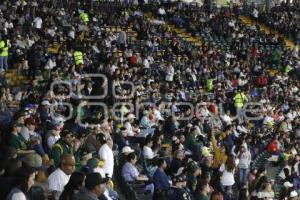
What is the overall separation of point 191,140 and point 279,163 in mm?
3854

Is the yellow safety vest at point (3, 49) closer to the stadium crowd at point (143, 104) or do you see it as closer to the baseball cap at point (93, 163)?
the stadium crowd at point (143, 104)

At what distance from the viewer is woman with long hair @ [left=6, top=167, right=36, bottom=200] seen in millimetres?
6762

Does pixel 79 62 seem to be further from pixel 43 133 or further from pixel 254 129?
pixel 43 133

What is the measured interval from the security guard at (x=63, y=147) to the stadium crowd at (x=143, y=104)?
2cm

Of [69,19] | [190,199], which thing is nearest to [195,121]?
[190,199]

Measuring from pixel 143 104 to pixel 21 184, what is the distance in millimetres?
11481

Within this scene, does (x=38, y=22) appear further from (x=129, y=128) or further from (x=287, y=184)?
(x=287, y=184)

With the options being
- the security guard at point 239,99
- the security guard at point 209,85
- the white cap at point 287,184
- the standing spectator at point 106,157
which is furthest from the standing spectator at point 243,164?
the security guard at point 209,85

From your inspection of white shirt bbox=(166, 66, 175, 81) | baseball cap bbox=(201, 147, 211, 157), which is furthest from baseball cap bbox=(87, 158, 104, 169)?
white shirt bbox=(166, 66, 175, 81)

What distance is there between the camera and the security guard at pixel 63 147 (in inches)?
385

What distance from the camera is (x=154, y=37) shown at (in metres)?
27.7

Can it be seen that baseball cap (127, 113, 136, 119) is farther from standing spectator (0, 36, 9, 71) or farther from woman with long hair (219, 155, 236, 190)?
standing spectator (0, 36, 9, 71)

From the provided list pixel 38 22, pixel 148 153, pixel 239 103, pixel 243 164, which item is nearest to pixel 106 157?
pixel 148 153

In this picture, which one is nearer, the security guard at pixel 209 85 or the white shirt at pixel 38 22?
the white shirt at pixel 38 22
